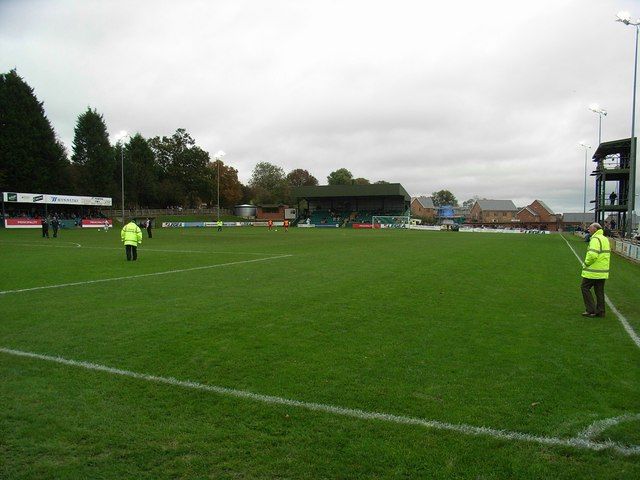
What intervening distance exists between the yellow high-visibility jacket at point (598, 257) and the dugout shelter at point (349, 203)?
232ft

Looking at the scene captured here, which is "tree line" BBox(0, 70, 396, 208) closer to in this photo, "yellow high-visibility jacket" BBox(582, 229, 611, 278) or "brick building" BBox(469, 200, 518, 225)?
"brick building" BBox(469, 200, 518, 225)

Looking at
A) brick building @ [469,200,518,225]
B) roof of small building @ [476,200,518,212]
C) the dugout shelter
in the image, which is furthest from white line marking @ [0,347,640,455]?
roof of small building @ [476,200,518,212]

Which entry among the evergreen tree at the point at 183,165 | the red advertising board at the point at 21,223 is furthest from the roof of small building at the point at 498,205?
the red advertising board at the point at 21,223

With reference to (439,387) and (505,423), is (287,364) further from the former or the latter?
(505,423)

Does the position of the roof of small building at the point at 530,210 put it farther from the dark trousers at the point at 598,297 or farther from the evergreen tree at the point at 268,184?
the dark trousers at the point at 598,297

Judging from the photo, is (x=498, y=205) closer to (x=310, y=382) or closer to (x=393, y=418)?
(x=310, y=382)

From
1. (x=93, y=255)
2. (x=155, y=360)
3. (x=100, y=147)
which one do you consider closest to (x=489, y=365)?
(x=155, y=360)

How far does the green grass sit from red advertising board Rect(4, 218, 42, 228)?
161 ft

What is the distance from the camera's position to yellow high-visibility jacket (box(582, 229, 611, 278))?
28.5ft

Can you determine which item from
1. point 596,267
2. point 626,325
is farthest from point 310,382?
point 596,267

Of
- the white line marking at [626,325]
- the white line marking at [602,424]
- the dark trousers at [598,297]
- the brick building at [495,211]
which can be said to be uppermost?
the brick building at [495,211]

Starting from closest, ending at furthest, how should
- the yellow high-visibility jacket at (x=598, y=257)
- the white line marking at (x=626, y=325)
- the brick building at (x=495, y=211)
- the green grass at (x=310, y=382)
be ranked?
the green grass at (x=310, y=382) < the white line marking at (x=626, y=325) < the yellow high-visibility jacket at (x=598, y=257) < the brick building at (x=495, y=211)

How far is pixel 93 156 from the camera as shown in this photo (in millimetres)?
79062

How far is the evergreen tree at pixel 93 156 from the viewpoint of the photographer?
78.9 meters
